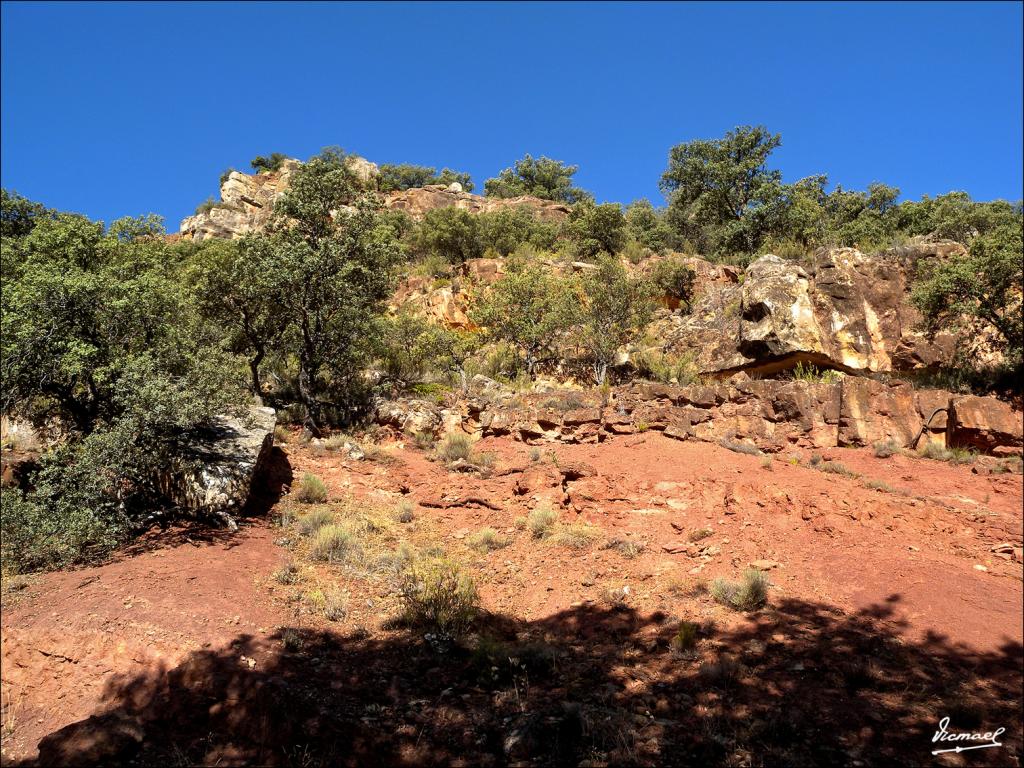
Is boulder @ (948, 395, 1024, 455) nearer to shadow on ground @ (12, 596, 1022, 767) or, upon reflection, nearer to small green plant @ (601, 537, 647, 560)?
shadow on ground @ (12, 596, 1022, 767)

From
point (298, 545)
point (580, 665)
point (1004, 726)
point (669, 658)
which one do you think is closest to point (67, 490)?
point (298, 545)

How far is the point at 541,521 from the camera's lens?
996 centimetres

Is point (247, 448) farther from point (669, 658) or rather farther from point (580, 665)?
point (669, 658)

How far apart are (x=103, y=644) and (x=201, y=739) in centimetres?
217

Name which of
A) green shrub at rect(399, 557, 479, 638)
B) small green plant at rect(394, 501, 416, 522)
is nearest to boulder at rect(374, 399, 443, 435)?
small green plant at rect(394, 501, 416, 522)

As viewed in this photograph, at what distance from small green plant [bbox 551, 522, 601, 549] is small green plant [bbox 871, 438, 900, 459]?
7.21 metres

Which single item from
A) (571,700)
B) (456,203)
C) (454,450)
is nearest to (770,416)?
(454,450)

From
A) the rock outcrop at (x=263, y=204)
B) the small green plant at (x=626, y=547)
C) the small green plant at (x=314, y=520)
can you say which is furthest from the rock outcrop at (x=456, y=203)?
the small green plant at (x=626, y=547)

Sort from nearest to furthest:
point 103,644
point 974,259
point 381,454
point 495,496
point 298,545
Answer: point 103,644
point 298,545
point 495,496
point 381,454
point 974,259

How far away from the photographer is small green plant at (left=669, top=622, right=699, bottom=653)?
6.28 meters

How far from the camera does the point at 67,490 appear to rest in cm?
836

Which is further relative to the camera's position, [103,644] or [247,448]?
[247,448]

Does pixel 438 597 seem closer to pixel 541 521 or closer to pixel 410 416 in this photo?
pixel 541 521

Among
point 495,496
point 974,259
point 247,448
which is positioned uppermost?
point 974,259
